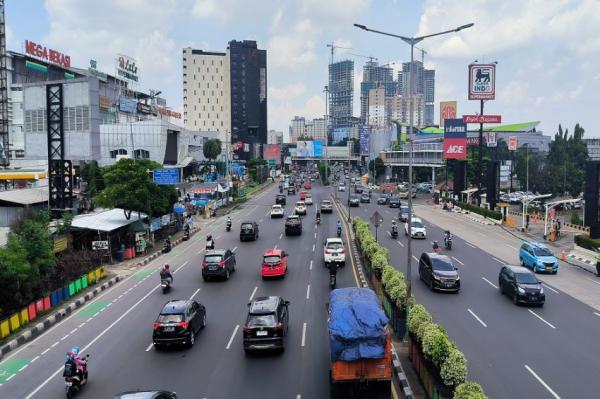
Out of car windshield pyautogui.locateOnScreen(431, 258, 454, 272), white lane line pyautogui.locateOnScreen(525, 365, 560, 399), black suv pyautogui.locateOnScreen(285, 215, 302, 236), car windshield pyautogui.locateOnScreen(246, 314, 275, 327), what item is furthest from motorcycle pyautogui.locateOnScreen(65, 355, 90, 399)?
black suv pyautogui.locateOnScreen(285, 215, 302, 236)

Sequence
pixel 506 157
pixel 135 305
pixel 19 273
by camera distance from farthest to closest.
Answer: pixel 506 157
pixel 135 305
pixel 19 273

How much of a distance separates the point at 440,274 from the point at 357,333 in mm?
12936

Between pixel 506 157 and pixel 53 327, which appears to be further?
pixel 506 157

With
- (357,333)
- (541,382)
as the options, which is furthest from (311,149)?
(357,333)

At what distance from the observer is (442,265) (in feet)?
84.8

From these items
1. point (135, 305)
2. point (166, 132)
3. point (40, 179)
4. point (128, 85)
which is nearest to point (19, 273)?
point (135, 305)

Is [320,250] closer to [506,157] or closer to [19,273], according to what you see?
[19,273]

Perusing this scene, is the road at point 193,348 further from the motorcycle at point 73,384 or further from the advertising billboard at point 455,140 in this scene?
the advertising billboard at point 455,140

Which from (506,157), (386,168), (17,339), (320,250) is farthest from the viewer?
(386,168)

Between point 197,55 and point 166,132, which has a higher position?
point 197,55

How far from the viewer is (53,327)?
2184 cm

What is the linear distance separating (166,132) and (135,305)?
81628 millimetres

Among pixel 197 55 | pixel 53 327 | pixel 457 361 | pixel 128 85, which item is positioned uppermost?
pixel 197 55

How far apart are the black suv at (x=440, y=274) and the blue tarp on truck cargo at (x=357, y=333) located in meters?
11.5
